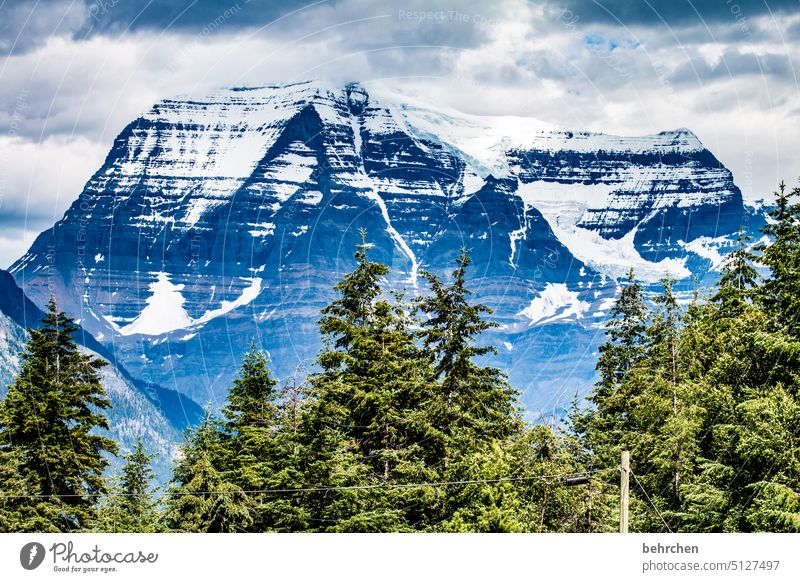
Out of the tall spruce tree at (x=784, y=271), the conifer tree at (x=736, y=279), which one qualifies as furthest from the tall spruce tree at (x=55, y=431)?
the conifer tree at (x=736, y=279)

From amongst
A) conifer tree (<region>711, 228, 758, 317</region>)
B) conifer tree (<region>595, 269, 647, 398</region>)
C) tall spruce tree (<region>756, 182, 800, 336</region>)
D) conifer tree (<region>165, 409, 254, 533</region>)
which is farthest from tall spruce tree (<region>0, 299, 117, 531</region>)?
conifer tree (<region>595, 269, 647, 398</region>)

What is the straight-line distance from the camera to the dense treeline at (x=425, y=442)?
1464 inches

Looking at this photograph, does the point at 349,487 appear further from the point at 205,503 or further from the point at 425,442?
the point at 205,503

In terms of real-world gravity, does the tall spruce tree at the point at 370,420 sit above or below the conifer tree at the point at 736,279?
below

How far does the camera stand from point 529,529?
3650cm

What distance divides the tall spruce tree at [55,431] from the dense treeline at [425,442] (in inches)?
3.0

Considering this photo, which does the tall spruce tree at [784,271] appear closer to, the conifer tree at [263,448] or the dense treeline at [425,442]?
the dense treeline at [425,442]
